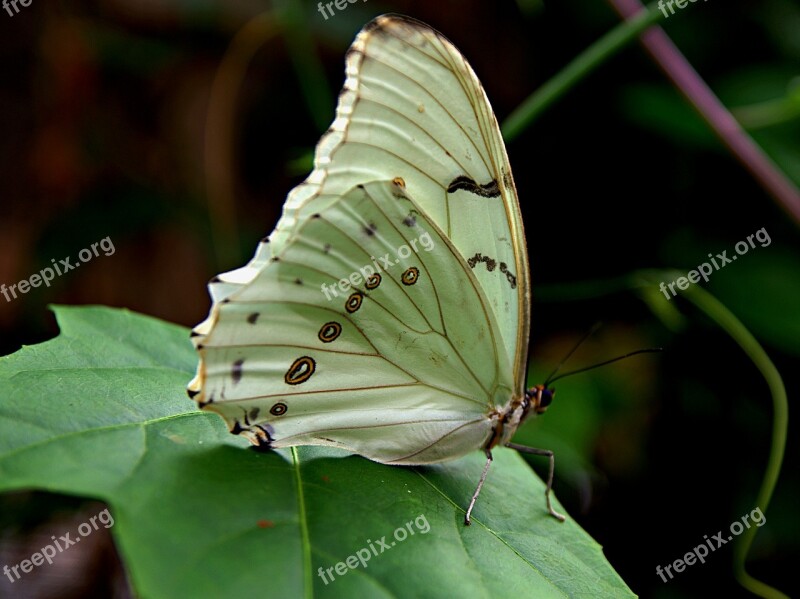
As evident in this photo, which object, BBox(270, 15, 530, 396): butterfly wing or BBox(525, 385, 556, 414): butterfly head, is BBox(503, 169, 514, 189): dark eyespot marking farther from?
BBox(525, 385, 556, 414): butterfly head

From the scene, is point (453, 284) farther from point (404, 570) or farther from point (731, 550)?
point (731, 550)

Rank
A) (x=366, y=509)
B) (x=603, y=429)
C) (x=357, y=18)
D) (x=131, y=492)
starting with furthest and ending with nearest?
(x=357, y=18) → (x=603, y=429) → (x=366, y=509) → (x=131, y=492)

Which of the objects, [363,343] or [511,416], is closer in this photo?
[363,343]

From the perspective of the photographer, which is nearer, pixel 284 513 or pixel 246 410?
pixel 284 513

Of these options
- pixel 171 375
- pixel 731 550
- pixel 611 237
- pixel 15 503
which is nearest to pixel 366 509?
pixel 171 375

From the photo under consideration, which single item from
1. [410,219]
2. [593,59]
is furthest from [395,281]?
[593,59]

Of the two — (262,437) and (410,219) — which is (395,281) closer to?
(410,219)

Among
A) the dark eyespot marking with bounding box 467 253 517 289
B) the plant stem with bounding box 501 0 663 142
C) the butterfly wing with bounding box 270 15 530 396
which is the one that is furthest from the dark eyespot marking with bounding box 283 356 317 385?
the plant stem with bounding box 501 0 663 142

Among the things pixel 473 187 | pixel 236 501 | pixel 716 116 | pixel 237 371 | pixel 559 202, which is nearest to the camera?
pixel 236 501
